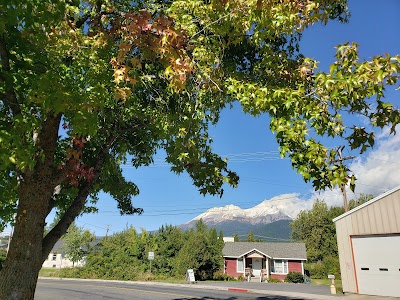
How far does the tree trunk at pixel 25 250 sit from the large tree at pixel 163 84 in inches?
0.7

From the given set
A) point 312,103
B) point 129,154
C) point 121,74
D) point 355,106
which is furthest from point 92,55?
point 129,154

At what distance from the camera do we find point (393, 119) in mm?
3457

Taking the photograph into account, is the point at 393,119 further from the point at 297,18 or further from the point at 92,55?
the point at 92,55

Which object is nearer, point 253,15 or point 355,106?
point 355,106

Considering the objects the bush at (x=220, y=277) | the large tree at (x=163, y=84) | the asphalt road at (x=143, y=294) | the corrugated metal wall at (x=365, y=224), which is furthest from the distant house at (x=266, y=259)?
the large tree at (x=163, y=84)

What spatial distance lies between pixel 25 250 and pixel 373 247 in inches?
759

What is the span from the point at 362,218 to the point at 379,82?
19.4 metres

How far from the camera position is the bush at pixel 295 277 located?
131 ft

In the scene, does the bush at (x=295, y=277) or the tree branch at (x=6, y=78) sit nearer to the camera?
the tree branch at (x=6, y=78)

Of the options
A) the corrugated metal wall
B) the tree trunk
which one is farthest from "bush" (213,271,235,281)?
the tree trunk

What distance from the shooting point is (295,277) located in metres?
40.0

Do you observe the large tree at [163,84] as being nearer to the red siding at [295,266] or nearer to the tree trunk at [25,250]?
the tree trunk at [25,250]

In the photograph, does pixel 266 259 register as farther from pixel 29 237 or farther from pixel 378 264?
pixel 29 237

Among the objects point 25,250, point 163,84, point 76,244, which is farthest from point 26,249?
point 76,244
